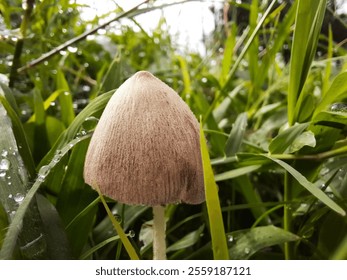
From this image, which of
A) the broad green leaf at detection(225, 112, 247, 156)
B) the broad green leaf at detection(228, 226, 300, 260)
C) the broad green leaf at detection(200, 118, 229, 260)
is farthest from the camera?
the broad green leaf at detection(225, 112, 247, 156)

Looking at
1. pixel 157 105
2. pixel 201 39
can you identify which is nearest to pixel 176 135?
pixel 157 105

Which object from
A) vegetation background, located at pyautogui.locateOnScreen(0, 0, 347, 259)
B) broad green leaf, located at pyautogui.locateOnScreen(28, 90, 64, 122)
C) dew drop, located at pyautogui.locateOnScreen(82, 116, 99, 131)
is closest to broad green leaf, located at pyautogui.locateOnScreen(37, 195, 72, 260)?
vegetation background, located at pyautogui.locateOnScreen(0, 0, 347, 259)

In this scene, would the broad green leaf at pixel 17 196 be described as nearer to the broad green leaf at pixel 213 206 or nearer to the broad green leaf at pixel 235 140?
the broad green leaf at pixel 213 206

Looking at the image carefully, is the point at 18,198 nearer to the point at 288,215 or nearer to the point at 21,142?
the point at 21,142

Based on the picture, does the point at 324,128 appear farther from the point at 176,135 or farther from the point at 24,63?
the point at 24,63

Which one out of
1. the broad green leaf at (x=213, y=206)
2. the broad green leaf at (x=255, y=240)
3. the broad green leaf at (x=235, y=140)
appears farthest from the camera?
the broad green leaf at (x=235, y=140)

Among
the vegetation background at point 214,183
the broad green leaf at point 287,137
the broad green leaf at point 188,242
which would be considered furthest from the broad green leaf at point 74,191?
the broad green leaf at point 287,137

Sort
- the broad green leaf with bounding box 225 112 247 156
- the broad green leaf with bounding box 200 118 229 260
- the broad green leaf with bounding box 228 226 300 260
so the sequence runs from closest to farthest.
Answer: the broad green leaf with bounding box 200 118 229 260
the broad green leaf with bounding box 228 226 300 260
the broad green leaf with bounding box 225 112 247 156

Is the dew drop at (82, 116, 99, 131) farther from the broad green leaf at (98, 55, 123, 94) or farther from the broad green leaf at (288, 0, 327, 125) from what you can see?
the broad green leaf at (288, 0, 327, 125)
